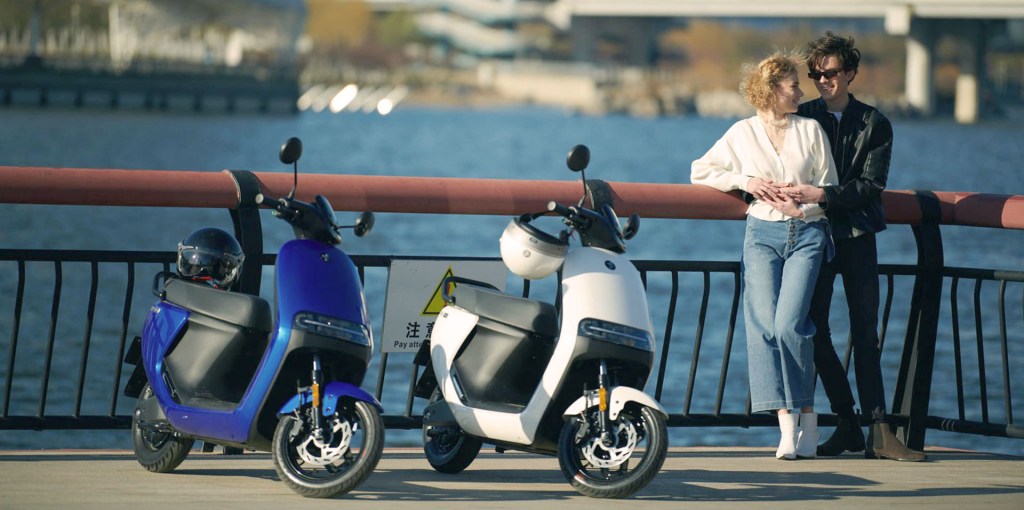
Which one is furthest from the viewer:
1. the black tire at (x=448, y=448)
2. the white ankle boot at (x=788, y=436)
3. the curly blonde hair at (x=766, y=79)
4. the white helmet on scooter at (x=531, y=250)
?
the white ankle boot at (x=788, y=436)

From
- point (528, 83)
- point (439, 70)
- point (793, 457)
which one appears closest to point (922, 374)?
point (793, 457)

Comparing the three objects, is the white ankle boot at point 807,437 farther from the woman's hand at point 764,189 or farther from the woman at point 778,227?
the woman's hand at point 764,189

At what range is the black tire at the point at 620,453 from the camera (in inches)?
213

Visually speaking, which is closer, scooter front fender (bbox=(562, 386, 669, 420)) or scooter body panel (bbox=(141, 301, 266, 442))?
scooter front fender (bbox=(562, 386, 669, 420))

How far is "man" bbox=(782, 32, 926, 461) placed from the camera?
21.5 ft

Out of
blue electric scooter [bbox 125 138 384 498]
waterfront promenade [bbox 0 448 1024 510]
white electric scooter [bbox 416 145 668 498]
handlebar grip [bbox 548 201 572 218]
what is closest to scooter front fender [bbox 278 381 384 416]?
blue electric scooter [bbox 125 138 384 498]

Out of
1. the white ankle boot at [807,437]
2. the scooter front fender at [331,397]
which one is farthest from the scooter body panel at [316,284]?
the white ankle boot at [807,437]

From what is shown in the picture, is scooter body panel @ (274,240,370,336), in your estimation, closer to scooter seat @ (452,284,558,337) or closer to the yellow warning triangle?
scooter seat @ (452,284,558,337)

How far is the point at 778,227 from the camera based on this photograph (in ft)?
21.2

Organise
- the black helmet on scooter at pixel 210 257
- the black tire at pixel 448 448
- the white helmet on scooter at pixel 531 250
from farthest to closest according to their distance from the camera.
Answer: the black tire at pixel 448 448
the black helmet on scooter at pixel 210 257
the white helmet on scooter at pixel 531 250

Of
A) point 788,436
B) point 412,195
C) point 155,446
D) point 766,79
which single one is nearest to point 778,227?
point 766,79

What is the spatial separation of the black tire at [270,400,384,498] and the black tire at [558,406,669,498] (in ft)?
2.31

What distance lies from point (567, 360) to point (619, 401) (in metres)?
0.25

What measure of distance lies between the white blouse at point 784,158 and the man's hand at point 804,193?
3 centimetres
